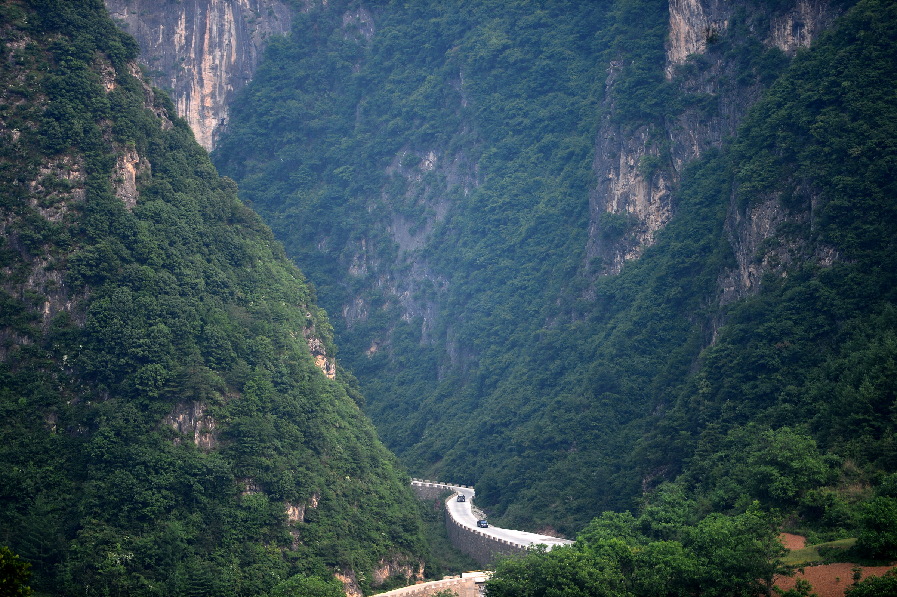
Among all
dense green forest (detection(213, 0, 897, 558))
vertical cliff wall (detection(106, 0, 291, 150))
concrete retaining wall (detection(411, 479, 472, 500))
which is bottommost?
concrete retaining wall (detection(411, 479, 472, 500))

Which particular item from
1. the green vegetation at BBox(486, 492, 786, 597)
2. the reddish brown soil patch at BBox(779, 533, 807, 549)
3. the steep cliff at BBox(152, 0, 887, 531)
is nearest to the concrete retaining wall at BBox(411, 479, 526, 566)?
the steep cliff at BBox(152, 0, 887, 531)

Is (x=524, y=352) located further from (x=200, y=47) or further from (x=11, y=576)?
(x=11, y=576)

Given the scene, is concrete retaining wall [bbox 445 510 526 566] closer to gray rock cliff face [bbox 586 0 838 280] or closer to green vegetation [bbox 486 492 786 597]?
green vegetation [bbox 486 492 786 597]

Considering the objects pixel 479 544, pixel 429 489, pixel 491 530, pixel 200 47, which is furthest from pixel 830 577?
pixel 200 47

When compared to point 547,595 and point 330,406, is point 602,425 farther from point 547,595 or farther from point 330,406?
point 547,595

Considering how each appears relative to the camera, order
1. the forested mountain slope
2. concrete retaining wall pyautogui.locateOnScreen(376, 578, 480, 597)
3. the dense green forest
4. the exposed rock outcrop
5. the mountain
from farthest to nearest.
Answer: the dense green forest
the mountain
the exposed rock outcrop
concrete retaining wall pyautogui.locateOnScreen(376, 578, 480, 597)
the forested mountain slope

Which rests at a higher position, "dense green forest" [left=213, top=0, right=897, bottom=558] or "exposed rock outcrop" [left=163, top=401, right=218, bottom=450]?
"dense green forest" [left=213, top=0, right=897, bottom=558]
